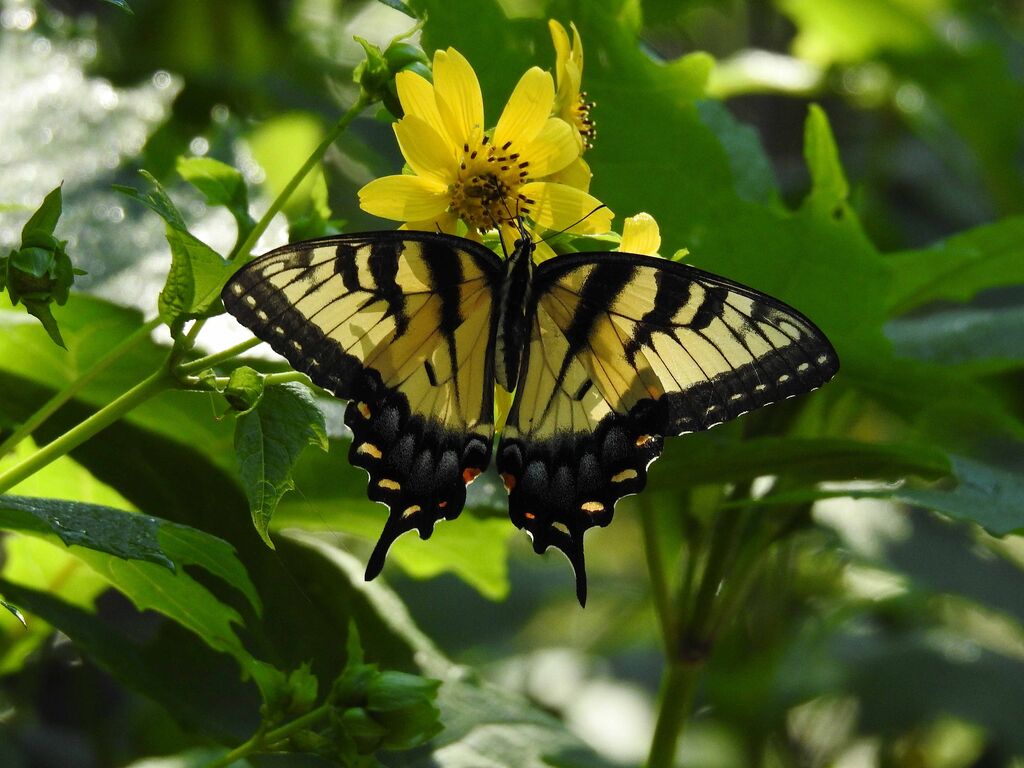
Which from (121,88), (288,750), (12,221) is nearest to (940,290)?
(288,750)

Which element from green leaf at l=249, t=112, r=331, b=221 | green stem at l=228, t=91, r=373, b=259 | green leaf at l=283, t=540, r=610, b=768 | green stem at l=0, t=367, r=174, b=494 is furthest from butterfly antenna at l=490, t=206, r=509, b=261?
green leaf at l=249, t=112, r=331, b=221

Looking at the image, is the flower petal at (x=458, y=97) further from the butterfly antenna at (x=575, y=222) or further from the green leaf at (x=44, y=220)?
the green leaf at (x=44, y=220)

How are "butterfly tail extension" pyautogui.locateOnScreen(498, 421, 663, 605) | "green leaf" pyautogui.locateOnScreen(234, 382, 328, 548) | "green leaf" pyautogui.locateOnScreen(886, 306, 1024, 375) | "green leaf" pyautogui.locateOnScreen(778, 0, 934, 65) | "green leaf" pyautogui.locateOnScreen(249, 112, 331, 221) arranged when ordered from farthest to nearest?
1. "green leaf" pyautogui.locateOnScreen(778, 0, 934, 65)
2. "green leaf" pyautogui.locateOnScreen(249, 112, 331, 221)
3. "green leaf" pyautogui.locateOnScreen(886, 306, 1024, 375)
4. "butterfly tail extension" pyautogui.locateOnScreen(498, 421, 663, 605)
5. "green leaf" pyautogui.locateOnScreen(234, 382, 328, 548)

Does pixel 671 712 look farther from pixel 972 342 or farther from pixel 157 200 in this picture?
pixel 157 200

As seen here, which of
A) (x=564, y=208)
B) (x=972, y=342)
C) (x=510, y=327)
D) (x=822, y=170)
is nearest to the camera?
(x=564, y=208)

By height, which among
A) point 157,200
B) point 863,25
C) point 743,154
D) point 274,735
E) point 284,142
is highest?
point 863,25

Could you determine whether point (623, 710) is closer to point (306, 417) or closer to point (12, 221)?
point (12, 221)

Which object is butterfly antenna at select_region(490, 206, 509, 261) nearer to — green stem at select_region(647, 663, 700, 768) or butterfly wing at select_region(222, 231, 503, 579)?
butterfly wing at select_region(222, 231, 503, 579)

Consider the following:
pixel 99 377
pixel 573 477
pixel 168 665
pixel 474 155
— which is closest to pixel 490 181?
pixel 474 155
